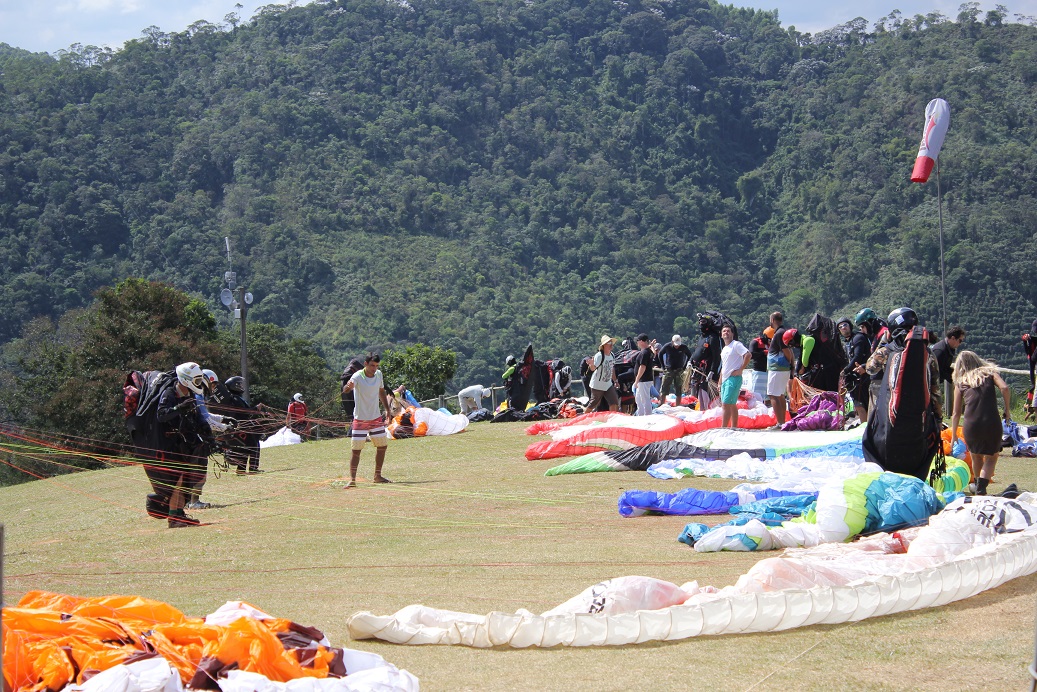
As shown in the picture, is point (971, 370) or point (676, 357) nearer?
point (971, 370)

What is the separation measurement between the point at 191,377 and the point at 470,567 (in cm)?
411

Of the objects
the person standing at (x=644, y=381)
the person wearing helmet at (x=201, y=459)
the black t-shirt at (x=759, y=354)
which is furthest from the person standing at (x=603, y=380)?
the person wearing helmet at (x=201, y=459)

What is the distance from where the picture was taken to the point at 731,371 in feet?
46.6

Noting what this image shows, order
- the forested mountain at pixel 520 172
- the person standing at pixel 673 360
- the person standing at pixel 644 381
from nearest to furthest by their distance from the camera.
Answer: the person standing at pixel 644 381
the person standing at pixel 673 360
the forested mountain at pixel 520 172

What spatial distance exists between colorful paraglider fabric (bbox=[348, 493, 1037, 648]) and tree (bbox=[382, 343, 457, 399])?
989 inches

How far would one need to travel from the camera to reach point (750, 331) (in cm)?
6756

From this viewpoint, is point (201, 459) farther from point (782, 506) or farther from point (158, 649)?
point (158, 649)

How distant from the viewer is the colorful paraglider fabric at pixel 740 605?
17.0 ft

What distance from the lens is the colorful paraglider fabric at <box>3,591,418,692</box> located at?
413 cm

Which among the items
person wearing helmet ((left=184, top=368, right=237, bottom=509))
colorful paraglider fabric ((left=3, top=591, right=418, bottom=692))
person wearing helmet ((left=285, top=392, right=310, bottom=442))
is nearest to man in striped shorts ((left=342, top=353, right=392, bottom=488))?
person wearing helmet ((left=184, top=368, right=237, bottom=509))

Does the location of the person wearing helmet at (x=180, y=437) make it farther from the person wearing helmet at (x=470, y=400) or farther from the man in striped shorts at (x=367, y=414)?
the person wearing helmet at (x=470, y=400)

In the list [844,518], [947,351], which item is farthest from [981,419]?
[844,518]

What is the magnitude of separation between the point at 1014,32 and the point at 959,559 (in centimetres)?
9027

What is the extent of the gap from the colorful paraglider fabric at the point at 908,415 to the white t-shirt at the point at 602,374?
30.5ft
